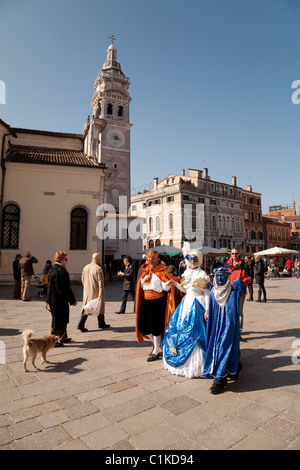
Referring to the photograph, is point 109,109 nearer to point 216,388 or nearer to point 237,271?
point 237,271

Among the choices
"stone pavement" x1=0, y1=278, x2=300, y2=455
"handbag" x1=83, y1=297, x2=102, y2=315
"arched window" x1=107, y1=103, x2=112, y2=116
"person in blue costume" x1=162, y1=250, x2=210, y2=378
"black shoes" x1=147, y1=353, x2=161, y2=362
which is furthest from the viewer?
"arched window" x1=107, y1=103, x2=112, y2=116

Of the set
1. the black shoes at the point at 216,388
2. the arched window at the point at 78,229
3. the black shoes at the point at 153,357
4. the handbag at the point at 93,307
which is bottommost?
the black shoes at the point at 153,357

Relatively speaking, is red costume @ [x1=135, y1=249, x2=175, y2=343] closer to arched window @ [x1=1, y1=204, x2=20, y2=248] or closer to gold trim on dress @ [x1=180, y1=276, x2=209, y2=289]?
gold trim on dress @ [x1=180, y1=276, x2=209, y2=289]

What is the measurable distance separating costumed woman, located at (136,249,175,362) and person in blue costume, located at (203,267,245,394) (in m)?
0.95

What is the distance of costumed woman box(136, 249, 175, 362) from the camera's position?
4492mm

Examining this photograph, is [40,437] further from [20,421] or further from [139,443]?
[139,443]

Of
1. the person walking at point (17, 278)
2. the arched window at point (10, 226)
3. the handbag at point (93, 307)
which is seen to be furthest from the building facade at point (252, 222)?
the handbag at point (93, 307)

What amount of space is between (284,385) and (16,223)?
51.2 ft

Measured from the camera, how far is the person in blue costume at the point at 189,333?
3.74 m

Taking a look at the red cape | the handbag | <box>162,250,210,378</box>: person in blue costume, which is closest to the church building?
the handbag

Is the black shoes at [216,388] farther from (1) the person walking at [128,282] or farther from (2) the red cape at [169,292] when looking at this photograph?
(1) the person walking at [128,282]

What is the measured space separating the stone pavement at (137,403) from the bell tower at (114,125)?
34.1 metres

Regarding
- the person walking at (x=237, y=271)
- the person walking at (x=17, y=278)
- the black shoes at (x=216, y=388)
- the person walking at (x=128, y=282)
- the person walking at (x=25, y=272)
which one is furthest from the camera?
the person walking at (x=17, y=278)

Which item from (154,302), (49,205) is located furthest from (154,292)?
(49,205)
